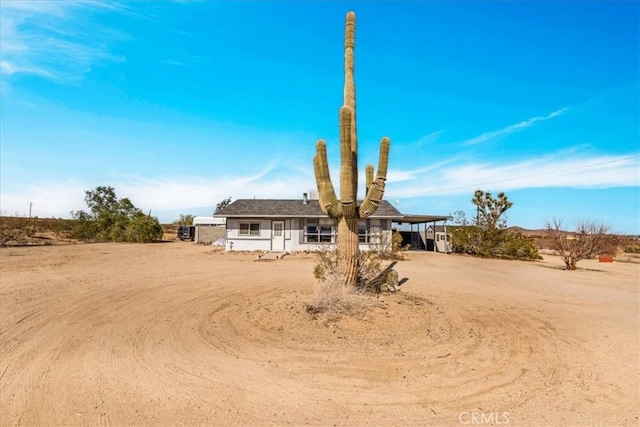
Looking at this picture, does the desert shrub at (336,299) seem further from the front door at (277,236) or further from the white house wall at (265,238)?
the front door at (277,236)

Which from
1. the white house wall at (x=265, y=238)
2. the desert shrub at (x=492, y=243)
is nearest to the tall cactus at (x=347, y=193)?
the white house wall at (x=265, y=238)

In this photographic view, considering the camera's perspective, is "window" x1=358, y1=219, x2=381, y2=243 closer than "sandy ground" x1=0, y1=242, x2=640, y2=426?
No

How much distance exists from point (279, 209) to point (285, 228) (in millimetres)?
1457

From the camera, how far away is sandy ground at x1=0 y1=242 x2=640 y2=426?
367cm

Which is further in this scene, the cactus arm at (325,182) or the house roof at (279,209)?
the house roof at (279,209)

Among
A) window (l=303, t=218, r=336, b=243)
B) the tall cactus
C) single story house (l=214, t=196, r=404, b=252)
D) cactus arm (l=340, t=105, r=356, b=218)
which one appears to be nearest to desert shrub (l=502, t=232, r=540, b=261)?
single story house (l=214, t=196, r=404, b=252)

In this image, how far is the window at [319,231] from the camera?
23266 millimetres

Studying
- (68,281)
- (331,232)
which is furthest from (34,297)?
(331,232)

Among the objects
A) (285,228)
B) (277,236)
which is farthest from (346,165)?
(277,236)

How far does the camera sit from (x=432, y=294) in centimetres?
988

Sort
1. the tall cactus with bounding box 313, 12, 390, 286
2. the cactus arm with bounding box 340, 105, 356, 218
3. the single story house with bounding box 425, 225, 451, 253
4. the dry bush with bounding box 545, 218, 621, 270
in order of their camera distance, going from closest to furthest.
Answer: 1. the cactus arm with bounding box 340, 105, 356, 218
2. the tall cactus with bounding box 313, 12, 390, 286
3. the dry bush with bounding box 545, 218, 621, 270
4. the single story house with bounding box 425, 225, 451, 253

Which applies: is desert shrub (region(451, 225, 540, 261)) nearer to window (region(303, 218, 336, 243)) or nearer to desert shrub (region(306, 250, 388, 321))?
window (region(303, 218, 336, 243))

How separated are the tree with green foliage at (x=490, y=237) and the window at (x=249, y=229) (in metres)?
15.3

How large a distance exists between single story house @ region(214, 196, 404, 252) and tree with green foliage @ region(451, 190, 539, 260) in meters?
6.14
